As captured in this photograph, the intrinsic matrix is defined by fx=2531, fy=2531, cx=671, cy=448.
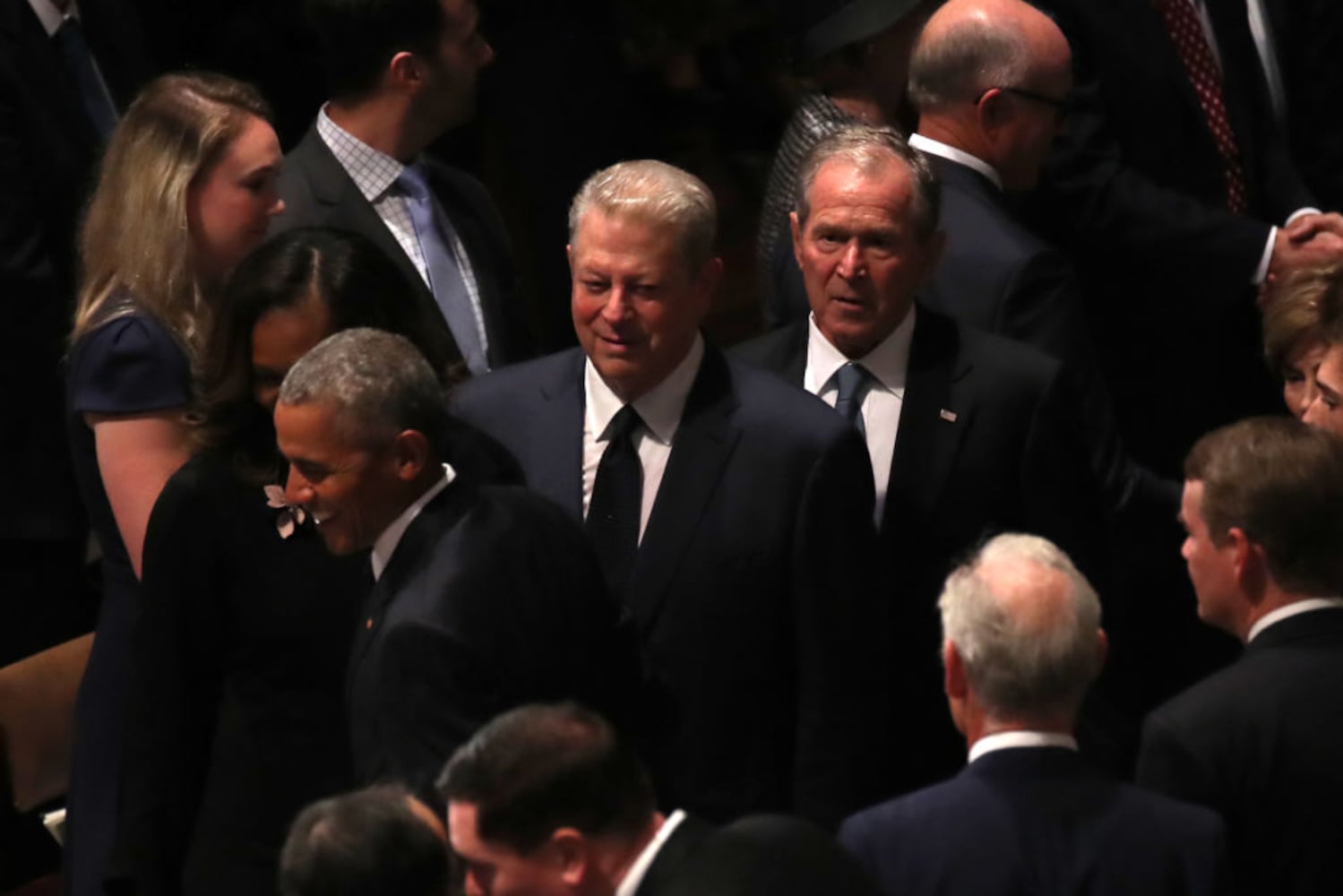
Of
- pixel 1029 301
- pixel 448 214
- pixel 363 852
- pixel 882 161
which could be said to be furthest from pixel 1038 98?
pixel 363 852

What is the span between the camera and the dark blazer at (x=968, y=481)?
433cm

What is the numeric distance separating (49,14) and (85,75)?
6.0 inches

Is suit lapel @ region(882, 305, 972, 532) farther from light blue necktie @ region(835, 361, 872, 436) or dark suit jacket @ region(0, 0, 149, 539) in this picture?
dark suit jacket @ region(0, 0, 149, 539)

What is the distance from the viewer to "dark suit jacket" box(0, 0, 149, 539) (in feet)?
17.2

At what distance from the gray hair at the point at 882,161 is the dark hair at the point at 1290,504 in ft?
2.84

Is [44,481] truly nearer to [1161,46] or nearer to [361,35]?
[361,35]

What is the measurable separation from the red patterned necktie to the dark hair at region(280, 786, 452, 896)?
3109mm

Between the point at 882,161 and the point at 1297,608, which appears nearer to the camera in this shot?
the point at 1297,608

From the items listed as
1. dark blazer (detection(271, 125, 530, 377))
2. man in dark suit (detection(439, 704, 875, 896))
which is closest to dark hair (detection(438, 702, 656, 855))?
man in dark suit (detection(439, 704, 875, 896))

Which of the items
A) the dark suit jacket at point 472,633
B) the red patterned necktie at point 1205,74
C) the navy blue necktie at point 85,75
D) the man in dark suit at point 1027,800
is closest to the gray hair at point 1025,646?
the man in dark suit at point 1027,800

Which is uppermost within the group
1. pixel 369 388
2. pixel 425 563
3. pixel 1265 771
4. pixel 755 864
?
pixel 369 388

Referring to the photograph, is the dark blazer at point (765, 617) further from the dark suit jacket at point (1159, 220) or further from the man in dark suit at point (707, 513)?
the dark suit jacket at point (1159, 220)

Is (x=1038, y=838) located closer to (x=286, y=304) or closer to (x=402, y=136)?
(x=286, y=304)

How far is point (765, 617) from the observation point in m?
4.04
